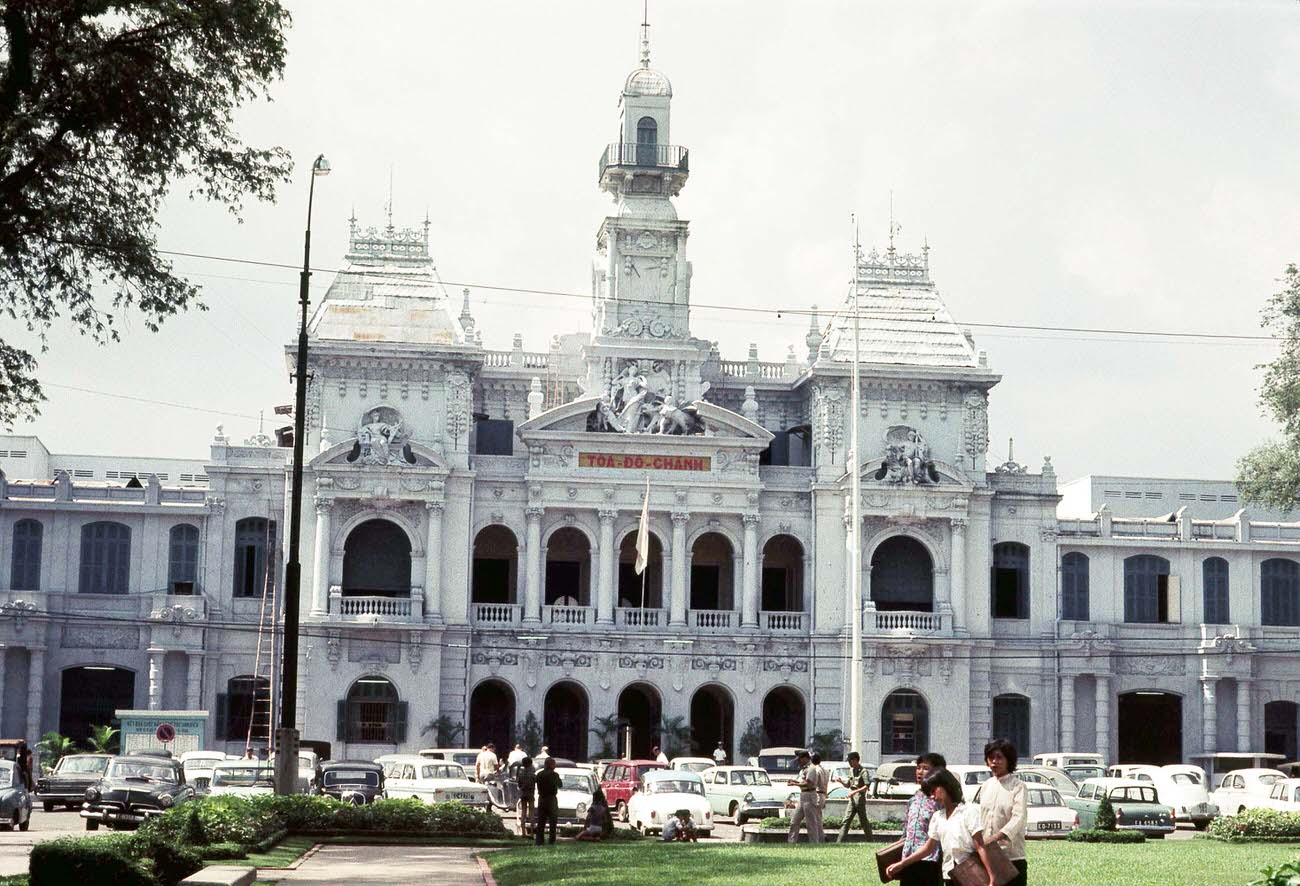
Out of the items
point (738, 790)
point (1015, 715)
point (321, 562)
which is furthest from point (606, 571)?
point (738, 790)

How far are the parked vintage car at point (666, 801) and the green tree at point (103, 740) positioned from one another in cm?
2433

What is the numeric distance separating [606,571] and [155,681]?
51.6 feet

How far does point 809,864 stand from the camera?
28.8m

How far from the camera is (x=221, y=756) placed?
1939 inches

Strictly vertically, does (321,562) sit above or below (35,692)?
above

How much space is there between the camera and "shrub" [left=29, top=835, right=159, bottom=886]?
→ 20.5 meters

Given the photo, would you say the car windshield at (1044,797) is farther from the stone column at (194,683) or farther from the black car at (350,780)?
the stone column at (194,683)

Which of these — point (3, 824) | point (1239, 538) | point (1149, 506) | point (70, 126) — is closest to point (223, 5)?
point (70, 126)

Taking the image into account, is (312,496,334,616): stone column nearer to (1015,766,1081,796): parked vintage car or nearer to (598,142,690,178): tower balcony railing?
(598,142,690,178): tower balcony railing

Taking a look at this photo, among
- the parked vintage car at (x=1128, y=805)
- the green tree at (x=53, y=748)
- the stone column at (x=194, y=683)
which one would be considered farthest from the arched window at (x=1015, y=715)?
the green tree at (x=53, y=748)

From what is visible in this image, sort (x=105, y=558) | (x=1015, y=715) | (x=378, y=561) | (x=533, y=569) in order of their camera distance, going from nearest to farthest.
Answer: (x=533, y=569) < (x=105, y=558) < (x=378, y=561) < (x=1015, y=715)

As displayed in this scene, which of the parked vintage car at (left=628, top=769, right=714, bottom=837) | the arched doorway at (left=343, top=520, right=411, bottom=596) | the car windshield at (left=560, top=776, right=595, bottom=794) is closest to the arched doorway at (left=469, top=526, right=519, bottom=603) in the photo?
the arched doorway at (left=343, top=520, right=411, bottom=596)

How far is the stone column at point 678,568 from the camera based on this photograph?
6569cm

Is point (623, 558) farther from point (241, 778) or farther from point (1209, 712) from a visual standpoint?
point (241, 778)
